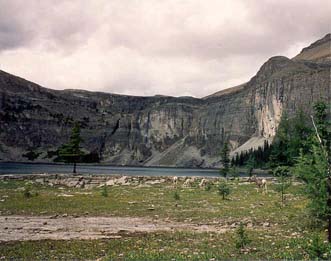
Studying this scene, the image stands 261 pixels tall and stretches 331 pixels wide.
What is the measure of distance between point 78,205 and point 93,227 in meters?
9.83

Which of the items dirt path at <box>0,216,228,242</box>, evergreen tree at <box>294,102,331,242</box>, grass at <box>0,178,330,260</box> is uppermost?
evergreen tree at <box>294,102,331,242</box>

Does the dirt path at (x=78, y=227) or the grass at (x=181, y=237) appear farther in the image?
the dirt path at (x=78, y=227)

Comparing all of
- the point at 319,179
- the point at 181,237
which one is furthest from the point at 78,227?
the point at 319,179

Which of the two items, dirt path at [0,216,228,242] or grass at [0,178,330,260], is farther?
dirt path at [0,216,228,242]

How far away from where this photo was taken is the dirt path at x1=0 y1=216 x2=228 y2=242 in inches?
776

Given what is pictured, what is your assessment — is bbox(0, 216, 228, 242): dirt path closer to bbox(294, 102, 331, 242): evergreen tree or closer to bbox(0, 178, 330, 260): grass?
bbox(0, 178, 330, 260): grass

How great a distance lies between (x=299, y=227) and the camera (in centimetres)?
2177

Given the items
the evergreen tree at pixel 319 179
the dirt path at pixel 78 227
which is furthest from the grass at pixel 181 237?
the dirt path at pixel 78 227

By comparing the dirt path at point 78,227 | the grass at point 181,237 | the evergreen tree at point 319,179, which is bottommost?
the dirt path at point 78,227

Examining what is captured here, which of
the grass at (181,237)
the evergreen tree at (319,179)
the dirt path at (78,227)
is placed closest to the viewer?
the grass at (181,237)

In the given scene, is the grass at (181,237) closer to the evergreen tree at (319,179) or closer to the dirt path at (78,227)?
the evergreen tree at (319,179)


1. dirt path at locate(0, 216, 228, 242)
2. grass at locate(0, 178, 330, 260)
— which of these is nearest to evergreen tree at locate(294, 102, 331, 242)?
grass at locate(0, 178, 330, 260)

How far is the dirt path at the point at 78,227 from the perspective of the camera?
776 inches

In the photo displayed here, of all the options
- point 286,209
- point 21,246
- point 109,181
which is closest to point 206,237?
point 21,246
